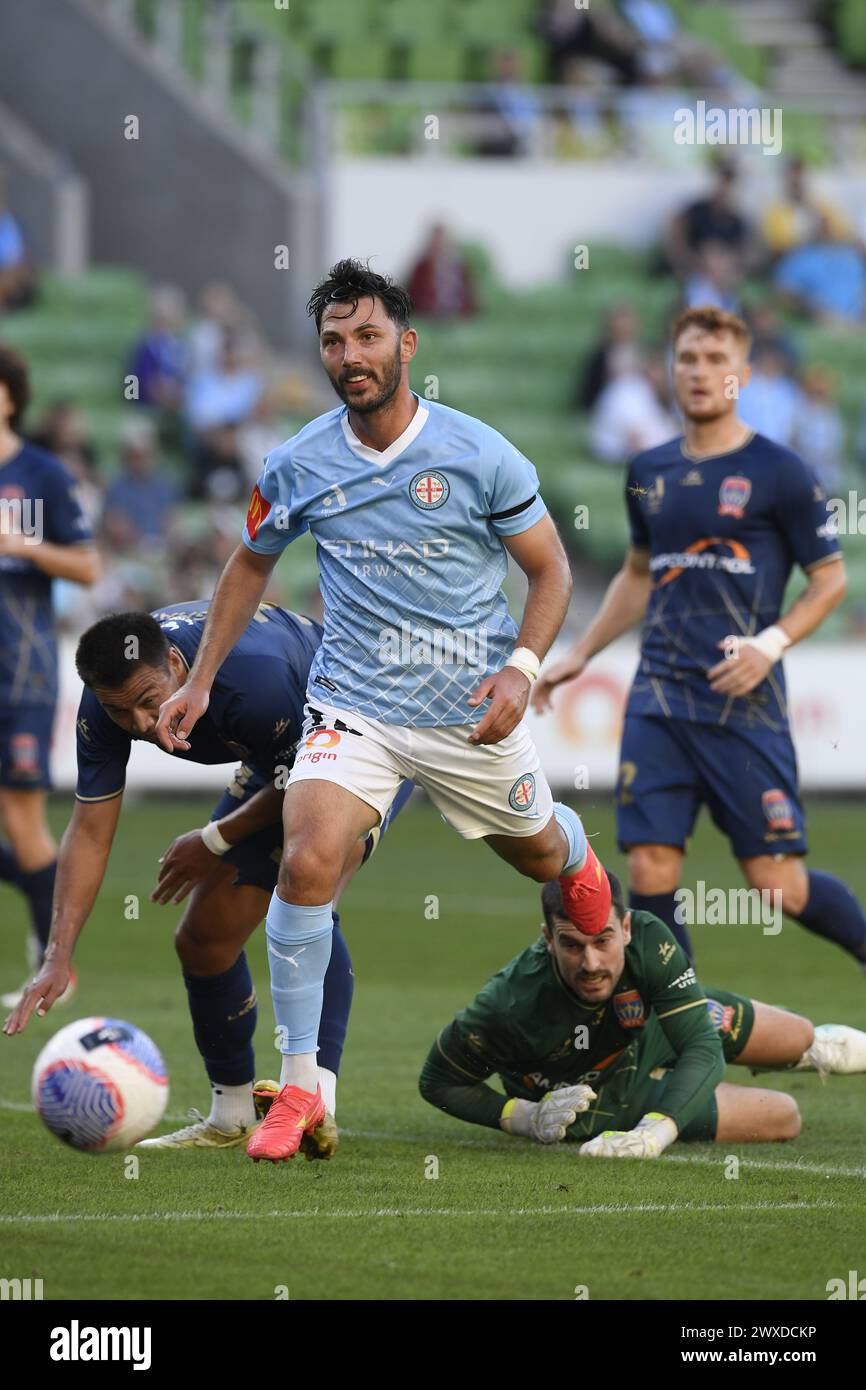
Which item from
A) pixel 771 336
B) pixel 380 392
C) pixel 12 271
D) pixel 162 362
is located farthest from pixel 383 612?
pixel 771 336

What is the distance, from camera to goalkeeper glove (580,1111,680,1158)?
6.09 meters

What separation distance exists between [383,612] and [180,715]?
0.60 metres

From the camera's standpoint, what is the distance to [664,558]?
25.8 ft

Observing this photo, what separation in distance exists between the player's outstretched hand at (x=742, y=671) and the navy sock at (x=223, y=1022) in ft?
6.13

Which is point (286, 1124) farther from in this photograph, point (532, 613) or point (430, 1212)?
point (532, 613)

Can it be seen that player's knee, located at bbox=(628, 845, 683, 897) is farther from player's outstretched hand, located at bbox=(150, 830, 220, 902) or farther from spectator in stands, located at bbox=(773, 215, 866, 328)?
spectator in stands, located at bbox=(773, 215, 866, 328)

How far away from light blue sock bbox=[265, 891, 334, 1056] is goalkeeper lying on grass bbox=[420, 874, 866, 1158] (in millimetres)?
763

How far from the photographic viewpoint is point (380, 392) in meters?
5.82

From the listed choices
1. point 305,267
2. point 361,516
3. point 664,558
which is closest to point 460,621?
point 361,516

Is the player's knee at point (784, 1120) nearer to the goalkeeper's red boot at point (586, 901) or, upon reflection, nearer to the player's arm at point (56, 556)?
the goalkeeper's red boot at point (586, 901)

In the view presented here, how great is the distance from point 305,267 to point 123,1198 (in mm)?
19529

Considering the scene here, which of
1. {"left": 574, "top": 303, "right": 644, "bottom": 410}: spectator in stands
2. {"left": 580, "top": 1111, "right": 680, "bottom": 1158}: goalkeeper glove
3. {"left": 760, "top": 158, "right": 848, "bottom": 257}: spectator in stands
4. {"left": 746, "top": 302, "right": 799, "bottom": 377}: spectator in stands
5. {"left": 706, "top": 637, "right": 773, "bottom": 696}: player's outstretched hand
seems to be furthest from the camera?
{"left": 760, "top": 158, "right": 848, "bottom": 257}: spectator in stands

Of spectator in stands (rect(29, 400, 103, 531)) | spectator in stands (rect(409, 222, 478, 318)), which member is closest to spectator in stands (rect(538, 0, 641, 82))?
spectator in stands (rect(409, 222, 478, 318))
